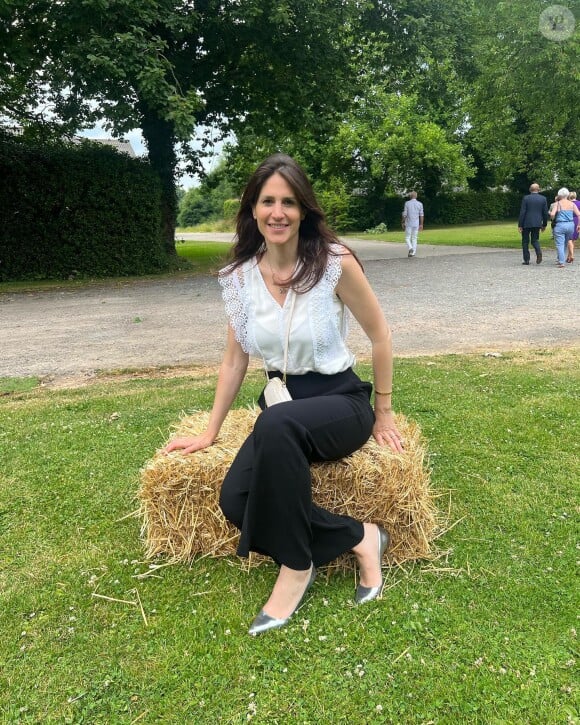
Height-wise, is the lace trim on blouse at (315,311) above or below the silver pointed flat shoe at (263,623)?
above

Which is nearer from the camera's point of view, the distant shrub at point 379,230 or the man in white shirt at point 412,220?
the man in white shirt at point 412,220

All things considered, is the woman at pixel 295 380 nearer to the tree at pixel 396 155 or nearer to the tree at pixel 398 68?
the tree at pixel 398 68

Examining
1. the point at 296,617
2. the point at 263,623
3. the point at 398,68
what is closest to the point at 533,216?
the point at 398,68

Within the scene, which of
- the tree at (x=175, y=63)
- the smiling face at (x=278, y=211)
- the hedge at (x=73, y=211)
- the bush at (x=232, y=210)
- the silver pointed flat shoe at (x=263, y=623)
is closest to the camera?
the silver pointed flat shoe at (x=263, y=623)

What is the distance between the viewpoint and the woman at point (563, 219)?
14.4 m

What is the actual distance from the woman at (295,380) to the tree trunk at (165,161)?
48.8 feet

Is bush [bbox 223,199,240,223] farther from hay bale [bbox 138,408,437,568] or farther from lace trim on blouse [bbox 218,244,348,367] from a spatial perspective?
hay bale [bbox 138,408,437,568]

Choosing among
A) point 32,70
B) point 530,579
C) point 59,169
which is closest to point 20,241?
point 59,169

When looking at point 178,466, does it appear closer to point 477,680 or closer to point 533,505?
point 477,680

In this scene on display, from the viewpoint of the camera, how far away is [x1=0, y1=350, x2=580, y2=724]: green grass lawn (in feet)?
6.73

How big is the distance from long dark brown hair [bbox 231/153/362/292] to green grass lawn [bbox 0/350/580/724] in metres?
1.46

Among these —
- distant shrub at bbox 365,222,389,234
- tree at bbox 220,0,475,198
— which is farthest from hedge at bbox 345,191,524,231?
tree at bbox 220,0,475,198

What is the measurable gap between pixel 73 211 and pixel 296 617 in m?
14.4

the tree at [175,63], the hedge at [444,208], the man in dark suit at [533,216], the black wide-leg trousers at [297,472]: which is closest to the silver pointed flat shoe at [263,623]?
the black wide-leg trousers at [297,472]
